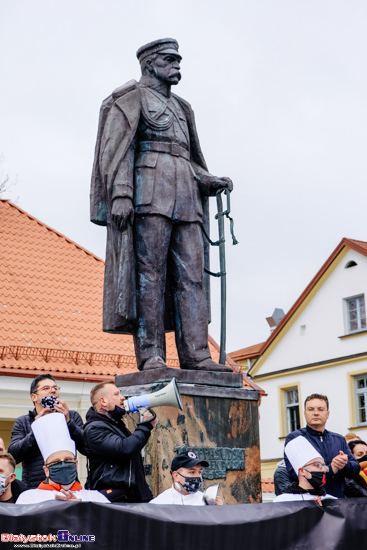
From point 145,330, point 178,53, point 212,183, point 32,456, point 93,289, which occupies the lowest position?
point 32,456

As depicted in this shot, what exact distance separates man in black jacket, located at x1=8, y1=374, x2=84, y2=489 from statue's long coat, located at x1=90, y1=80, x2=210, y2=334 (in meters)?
0.96

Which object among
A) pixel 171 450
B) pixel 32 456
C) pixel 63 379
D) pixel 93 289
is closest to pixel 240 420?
pixel 171 450

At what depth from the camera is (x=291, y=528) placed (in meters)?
4.94

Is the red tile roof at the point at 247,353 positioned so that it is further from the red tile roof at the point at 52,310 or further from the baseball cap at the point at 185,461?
the baseball cap at the point at 185,461

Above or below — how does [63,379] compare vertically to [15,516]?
above

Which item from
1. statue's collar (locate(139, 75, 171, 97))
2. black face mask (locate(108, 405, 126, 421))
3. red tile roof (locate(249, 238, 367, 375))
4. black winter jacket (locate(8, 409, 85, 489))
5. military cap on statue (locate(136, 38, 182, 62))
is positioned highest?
red tile roof (locate(249, 238, 367, 375))

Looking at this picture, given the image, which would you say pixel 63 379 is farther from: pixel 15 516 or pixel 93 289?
pixel 15 516

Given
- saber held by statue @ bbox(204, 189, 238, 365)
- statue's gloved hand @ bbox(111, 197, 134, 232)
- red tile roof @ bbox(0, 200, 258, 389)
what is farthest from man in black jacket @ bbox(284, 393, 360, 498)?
red tile roof @ bbox(0, 200, 258, 389)

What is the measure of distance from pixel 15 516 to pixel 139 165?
11.9 feet

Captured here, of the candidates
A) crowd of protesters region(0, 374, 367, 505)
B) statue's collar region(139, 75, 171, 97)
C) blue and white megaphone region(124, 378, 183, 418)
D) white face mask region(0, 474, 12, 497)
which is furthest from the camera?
statue's collar region(139, 75, 171, 97)

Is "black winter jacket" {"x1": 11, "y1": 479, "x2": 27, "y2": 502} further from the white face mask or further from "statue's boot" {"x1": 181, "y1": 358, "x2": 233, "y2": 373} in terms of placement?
"statue's boot" {"x1": 181, "y1": 358, "x2": 233, "y2": 373}

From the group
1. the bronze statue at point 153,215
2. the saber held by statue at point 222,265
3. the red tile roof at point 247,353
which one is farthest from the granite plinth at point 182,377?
the red tile roof at point 247,353

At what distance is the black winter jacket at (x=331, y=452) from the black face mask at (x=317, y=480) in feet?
1.40

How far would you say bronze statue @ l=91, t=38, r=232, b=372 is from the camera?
7.17m
